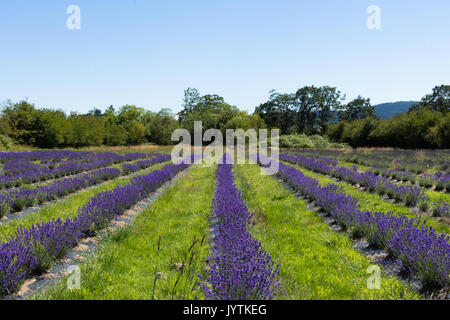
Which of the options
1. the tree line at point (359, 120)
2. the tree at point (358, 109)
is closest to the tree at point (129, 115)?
the tree line at point (359, 120)

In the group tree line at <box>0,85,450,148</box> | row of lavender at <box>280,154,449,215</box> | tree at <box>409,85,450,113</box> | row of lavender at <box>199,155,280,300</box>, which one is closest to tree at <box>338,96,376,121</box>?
tree line at <box>0,85,450,148</box>

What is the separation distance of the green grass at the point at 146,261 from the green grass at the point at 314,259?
98cm

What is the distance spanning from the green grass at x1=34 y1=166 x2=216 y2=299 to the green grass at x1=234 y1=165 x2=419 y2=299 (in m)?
0.98

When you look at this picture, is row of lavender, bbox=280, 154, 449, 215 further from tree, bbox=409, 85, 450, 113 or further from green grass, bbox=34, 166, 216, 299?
tree, bbox=409, 85, 450, 113

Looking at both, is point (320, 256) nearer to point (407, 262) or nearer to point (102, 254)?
point (407, 262)

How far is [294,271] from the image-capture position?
3.18 m

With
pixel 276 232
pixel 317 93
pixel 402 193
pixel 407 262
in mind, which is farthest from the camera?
pixel 317 93

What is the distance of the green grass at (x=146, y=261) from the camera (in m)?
2.65

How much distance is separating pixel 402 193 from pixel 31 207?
29.9 feet

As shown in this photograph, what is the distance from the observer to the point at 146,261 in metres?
3.47

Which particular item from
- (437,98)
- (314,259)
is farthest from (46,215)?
(437,98)

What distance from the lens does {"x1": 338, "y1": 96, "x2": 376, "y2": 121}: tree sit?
7569 centimetres

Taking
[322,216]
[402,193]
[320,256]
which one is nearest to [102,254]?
[320,256]

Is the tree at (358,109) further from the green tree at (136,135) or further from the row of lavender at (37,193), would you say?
the row of lavender at (37,193)
